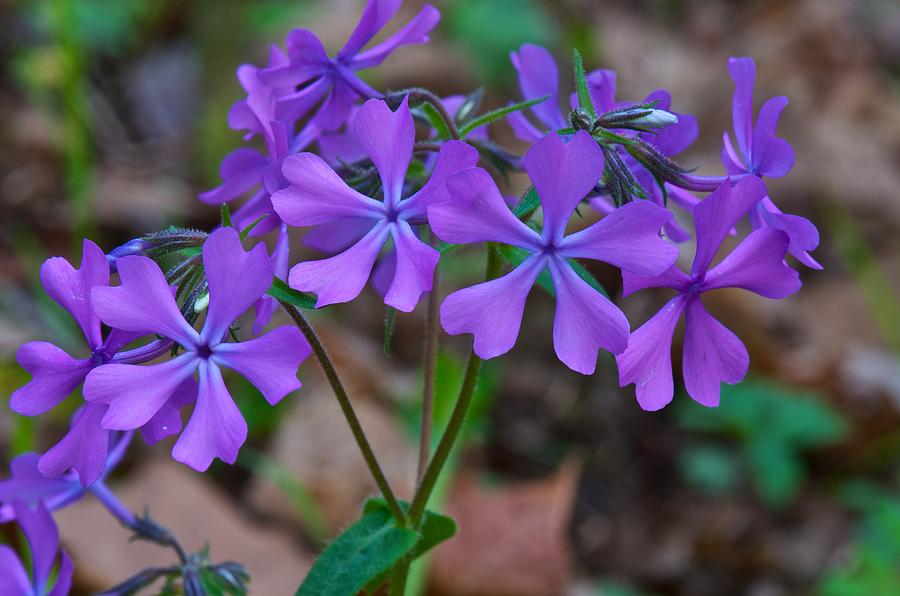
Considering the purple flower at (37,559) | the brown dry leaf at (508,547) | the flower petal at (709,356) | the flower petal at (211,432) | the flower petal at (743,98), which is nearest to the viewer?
the flower petal at (211,432)

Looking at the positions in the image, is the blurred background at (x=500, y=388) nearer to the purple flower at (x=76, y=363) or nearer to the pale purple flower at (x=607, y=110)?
the pale purple flower at (x=607, y=110)

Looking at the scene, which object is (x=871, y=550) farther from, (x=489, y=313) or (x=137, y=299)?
(x=137, y=299)

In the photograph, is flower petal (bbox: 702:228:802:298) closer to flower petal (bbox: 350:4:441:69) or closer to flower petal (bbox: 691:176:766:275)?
flower petal (bbox: 691:176:766:275)

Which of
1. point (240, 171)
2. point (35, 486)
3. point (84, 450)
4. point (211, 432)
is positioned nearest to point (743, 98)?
point (240, 171)

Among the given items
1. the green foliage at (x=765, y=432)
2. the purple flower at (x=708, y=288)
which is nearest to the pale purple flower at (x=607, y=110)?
the purple flower at (x=708, y=288)

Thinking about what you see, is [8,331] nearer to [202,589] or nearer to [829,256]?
[202,589]

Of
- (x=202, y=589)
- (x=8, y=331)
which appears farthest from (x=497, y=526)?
(x=8, y=331)
